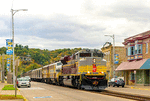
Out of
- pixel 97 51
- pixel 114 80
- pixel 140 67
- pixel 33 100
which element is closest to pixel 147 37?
pixel 140 67

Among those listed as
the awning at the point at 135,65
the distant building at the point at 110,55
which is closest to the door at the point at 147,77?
the awning at the point at 135,65

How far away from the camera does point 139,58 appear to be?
44.2 meters

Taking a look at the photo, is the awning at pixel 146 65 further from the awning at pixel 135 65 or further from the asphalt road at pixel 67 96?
the asphalt road at pixel 67 96

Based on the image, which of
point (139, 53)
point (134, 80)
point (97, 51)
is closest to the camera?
point (97, 51)

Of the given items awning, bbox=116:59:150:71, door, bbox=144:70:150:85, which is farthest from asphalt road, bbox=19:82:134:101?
door, bbox=144:70:150:85

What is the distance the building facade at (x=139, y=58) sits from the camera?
138 feet

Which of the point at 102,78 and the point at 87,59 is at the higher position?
the point at 87,59

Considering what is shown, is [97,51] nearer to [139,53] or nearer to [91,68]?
[91,68]

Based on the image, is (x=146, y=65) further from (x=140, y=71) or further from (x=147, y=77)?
(x=140, y=71)

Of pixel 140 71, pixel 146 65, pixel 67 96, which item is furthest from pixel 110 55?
pixel 67 96

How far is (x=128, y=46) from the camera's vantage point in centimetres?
4866

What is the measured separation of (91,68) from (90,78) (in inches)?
45.0

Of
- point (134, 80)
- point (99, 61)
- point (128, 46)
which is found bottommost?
point (134, 80)

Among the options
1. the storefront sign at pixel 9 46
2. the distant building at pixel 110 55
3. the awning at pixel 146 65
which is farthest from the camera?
the distant building at pixel 110 55
